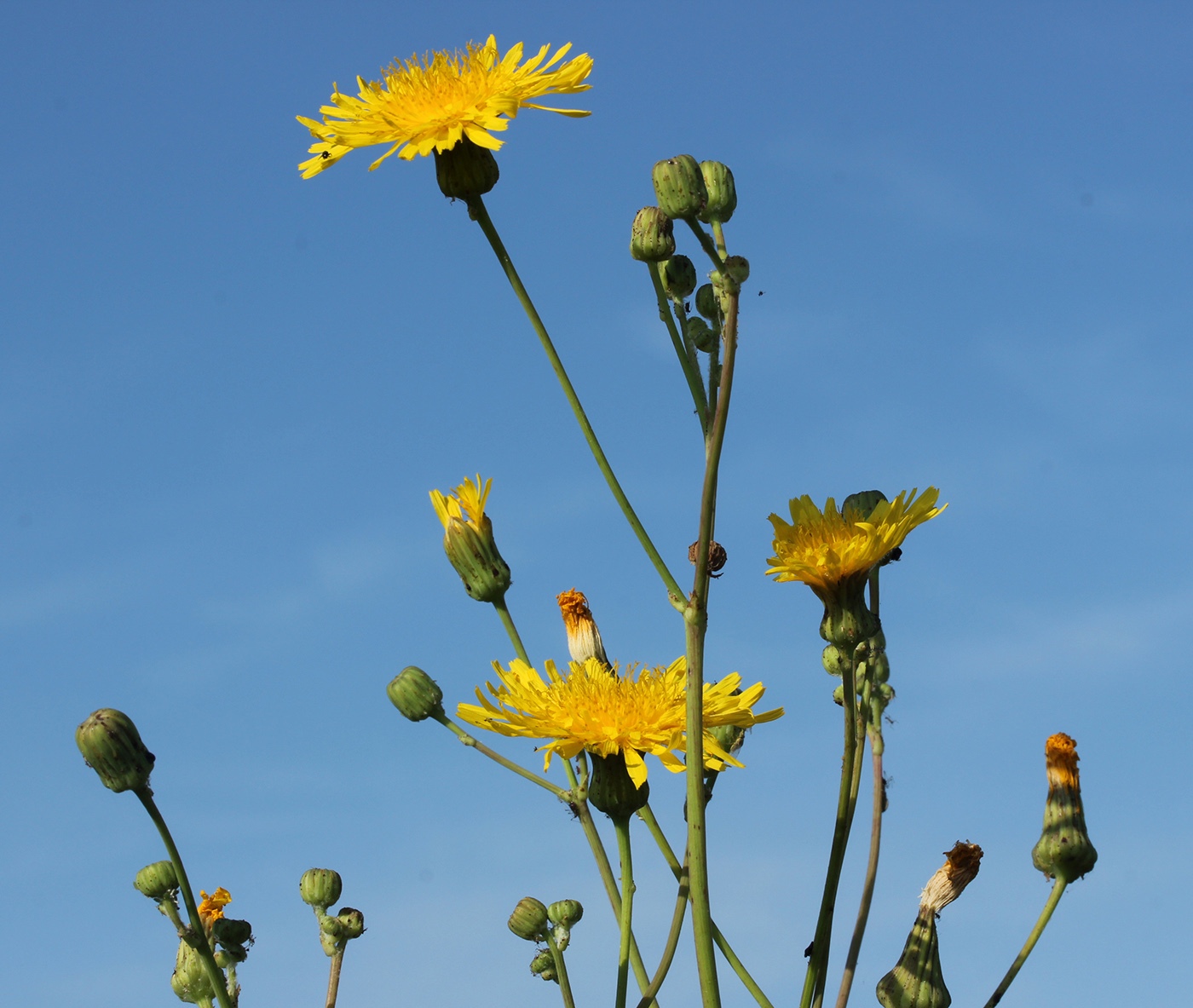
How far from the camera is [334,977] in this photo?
11.2 ft

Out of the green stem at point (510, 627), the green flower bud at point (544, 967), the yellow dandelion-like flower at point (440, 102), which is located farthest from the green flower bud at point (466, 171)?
the green flower bud at point (544, 967)

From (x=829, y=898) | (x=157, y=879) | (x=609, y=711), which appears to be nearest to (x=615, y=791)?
(x=609, y=711)

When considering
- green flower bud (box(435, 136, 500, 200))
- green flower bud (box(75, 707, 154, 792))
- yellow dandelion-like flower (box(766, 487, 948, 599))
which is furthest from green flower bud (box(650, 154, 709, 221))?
green flower bud (box(75, 707, 154, 792))

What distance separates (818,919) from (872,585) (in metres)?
0.86

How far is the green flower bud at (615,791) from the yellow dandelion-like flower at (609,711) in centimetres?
2

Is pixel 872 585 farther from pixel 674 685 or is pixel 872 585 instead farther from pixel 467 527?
pixel 467 527

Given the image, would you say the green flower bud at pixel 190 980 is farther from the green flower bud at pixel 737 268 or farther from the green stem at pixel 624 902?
the green flower bud at pixel 737 268

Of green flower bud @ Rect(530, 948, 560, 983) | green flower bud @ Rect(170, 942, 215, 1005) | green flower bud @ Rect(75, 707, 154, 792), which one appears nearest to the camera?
green flower bud @ Rect(75, 707, 154, 792)

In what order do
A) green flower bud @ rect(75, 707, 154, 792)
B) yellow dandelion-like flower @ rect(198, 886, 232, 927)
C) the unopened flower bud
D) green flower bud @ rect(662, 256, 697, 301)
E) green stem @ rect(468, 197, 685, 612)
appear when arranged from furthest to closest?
1. yellow dandelion-like flower @ rect(198, 886, 232, 927)
2. the unopened flower bud
3. green flower bud @ rect(662, 256, 697, 301)
4. green flower bud @ rect(75, 707, 154, 792)
5. green stem @ rect(468, 197, 685, 612)

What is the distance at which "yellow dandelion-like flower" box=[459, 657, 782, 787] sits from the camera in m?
2.92

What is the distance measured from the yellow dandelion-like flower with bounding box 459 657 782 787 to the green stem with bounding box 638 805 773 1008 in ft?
0.60

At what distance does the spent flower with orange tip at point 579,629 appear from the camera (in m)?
3.63

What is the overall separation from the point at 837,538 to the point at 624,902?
3.51 ft

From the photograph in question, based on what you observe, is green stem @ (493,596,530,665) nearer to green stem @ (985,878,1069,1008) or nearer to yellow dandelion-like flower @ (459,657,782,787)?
yellow dandelion-like flower @ (459,657,782,787)
